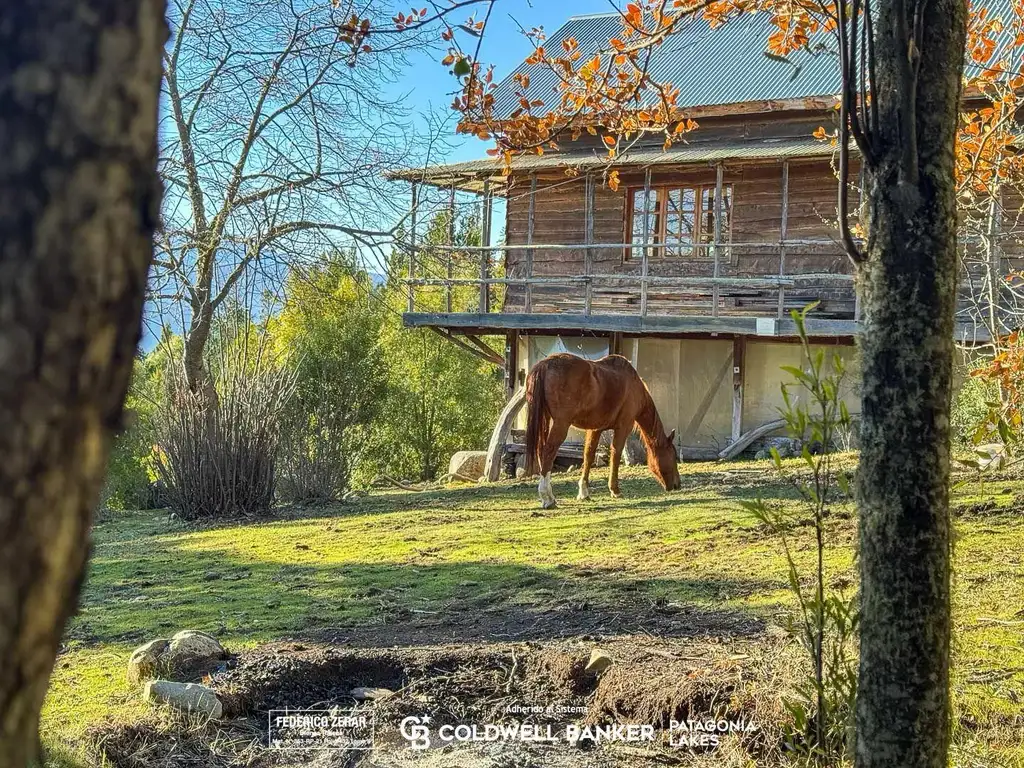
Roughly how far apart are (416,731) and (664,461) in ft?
28.6

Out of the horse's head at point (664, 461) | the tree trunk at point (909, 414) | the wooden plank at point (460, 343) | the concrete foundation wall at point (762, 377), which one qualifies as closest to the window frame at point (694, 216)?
the concrete foundation wall at point (762, 377)

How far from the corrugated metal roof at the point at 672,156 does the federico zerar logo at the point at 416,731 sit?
10753 mm

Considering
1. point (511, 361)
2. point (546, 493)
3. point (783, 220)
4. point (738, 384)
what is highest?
point (783, 220)

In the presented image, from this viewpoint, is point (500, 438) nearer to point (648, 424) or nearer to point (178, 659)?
point (648, 424)

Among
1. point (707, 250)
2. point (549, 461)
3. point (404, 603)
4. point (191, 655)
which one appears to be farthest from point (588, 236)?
point (191, 655)

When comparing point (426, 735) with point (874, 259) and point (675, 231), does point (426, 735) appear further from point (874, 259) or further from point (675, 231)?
point (675, 231)

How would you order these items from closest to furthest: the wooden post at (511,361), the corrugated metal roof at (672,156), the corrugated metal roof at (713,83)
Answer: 1. the corrugated metal roof at (672,156)
2. the corrugated metal roof at (713,83)
3. the wooden post at (511,361)

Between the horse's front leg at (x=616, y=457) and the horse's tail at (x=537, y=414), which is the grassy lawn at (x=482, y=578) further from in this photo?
the horse's tail at (x=537, y=414)

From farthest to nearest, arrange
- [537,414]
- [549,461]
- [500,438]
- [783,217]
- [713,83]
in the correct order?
1. [713,83]
2. [783,217]
3. [500,438]
4. [537,414]
5. [549,461]

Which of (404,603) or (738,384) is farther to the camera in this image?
(738,384)

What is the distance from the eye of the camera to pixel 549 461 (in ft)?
38.6

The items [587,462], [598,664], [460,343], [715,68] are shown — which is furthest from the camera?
[460,343]

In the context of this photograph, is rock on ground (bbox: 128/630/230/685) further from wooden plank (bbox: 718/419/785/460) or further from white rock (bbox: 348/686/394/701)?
wooden plank (bbox: 718/419/785/460)

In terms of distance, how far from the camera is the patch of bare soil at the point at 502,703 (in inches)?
148
